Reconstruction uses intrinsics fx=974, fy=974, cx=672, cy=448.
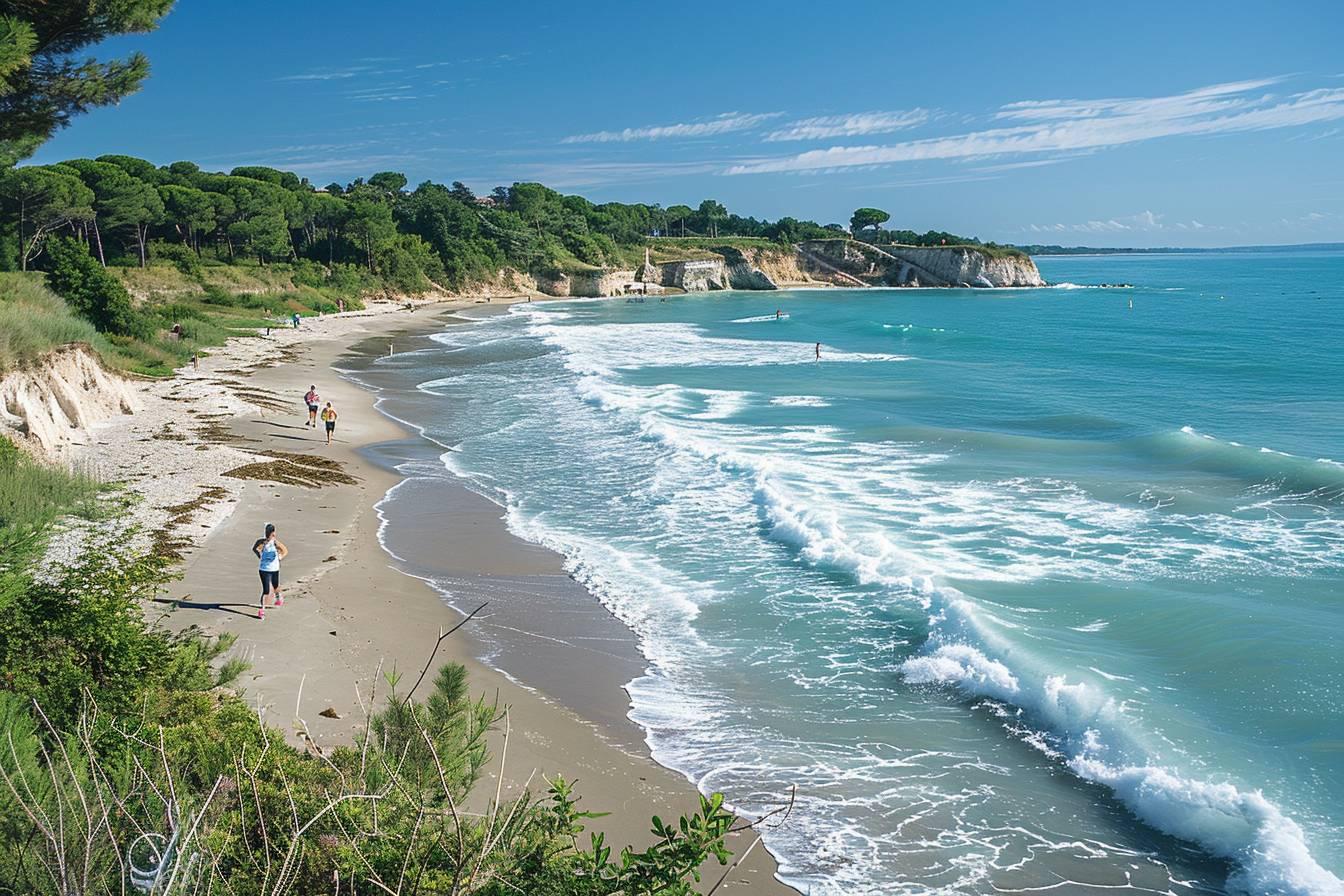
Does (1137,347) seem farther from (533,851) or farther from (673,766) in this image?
(533,851)

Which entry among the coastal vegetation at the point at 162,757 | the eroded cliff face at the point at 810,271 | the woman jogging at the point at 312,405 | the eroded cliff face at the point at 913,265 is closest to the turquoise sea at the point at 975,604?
the coastal vegetation at the point at 162,757

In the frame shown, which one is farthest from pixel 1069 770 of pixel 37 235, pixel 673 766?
pixel 37 235

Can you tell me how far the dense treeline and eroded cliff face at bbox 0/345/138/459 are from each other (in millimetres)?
27026

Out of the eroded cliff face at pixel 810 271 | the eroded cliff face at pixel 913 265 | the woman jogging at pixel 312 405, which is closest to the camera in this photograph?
the woman jogging at pixel 312 405

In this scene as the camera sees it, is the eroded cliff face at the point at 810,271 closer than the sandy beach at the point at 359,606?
No

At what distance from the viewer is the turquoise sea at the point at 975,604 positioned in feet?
30.5

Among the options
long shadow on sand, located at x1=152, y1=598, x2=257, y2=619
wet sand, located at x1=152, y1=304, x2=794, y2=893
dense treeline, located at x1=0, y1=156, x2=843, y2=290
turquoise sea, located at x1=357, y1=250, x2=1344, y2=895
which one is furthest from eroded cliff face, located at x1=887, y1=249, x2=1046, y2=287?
long shadow on sand, located at x1=152, y1=598, x2=257, y2=619

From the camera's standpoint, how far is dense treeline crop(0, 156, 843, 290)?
55.2 meters

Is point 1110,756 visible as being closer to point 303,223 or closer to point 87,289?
point 87,289

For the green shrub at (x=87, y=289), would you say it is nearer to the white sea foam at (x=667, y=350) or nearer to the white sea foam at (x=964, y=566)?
the white sea foam at (x=667, y=350)

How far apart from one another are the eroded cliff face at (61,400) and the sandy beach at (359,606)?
0.66 m

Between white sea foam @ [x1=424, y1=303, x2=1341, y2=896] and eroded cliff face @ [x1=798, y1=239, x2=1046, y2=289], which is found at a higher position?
eroded cliff face @ [x1=798, y1=239, x2=1046, y2=289]

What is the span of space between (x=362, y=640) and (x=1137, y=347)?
49.5 meters

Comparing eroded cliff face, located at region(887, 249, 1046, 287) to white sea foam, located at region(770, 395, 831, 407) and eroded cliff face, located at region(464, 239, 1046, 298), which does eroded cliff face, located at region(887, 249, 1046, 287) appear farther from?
white sea foam, located at region(770, 395, 831, 407)
